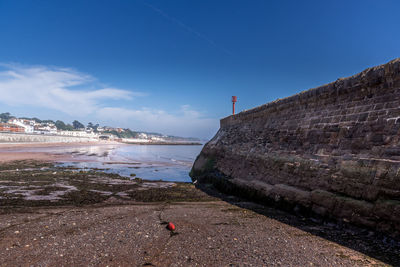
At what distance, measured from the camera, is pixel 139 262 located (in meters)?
3.84

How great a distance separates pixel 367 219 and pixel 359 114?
3.15m

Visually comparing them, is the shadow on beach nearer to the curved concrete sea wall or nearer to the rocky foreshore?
the rocky foreshore

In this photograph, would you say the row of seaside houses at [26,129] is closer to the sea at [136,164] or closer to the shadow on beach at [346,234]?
the sea at [136,164]

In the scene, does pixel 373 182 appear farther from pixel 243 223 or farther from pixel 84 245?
pixel 84 245

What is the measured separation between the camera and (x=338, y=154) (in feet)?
21.2

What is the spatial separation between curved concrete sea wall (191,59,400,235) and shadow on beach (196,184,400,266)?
0.62 ft

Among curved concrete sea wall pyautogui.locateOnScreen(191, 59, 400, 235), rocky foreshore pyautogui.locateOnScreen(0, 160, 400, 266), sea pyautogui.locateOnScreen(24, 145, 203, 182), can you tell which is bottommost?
sea pyautogui.locateOnScreen(24, 145, 203, 182)

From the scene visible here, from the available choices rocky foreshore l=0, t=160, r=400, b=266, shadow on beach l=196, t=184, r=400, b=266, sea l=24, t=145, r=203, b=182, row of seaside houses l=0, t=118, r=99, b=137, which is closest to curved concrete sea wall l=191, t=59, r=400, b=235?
shadow on beach l=196, t=184, r=400, b=266

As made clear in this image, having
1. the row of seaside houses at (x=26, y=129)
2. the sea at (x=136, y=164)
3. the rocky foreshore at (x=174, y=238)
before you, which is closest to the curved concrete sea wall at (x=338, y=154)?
the rocky foreshore at (x=174, y=238)

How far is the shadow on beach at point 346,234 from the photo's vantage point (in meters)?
4.24

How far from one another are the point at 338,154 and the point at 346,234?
232cm

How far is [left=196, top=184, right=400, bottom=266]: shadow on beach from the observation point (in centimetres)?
424

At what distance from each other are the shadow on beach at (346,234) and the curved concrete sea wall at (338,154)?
0.19 meters

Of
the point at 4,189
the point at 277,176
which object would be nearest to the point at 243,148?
A: the point at 277,176
